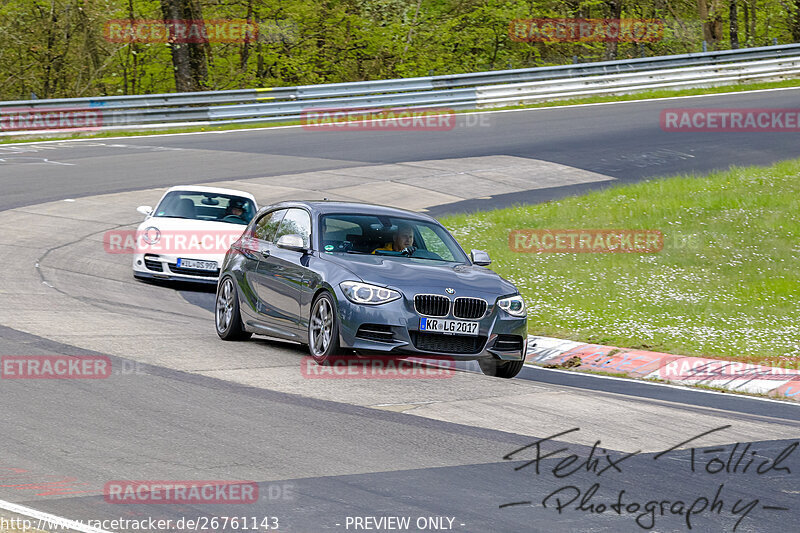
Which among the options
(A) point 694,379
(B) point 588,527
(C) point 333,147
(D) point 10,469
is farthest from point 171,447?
(C) point 333,147

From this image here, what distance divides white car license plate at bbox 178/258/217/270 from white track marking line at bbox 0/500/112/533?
1084 centimetres

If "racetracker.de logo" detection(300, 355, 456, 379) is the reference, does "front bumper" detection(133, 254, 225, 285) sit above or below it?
below

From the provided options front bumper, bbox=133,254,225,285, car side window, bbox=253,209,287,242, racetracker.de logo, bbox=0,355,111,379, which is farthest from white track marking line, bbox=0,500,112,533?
front bumper, bbox=133,254,225,285

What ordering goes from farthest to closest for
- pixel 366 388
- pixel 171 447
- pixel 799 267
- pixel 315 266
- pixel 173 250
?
1. pixel 173 250
2. pixel 799 267
3. pixel 315 266
4. pixel 366 388
5. pixel 171 447

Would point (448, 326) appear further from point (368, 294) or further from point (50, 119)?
point (50, 119)

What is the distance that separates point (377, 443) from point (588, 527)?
1.99m

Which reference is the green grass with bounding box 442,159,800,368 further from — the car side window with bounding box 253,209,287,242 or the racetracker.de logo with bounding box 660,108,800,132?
the racetracker.de logo with bounding box 660,108,800,132

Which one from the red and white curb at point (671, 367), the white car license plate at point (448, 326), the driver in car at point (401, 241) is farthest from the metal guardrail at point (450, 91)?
the white car license plate at point (448, 326)

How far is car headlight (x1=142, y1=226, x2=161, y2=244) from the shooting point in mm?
16766

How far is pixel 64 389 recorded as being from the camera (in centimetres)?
864

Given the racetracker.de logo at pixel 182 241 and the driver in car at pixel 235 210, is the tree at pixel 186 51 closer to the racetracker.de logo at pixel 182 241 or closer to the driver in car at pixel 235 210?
the driver in car at pixel 235 210

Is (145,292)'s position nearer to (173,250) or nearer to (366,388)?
(173,250)

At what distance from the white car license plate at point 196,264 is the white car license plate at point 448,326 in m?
7.40

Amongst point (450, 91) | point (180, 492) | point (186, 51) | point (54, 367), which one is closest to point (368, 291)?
point (54, 367)
